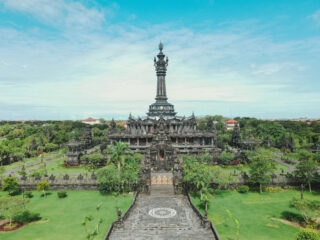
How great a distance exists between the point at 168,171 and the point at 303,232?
2684cm

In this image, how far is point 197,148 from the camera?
202ft

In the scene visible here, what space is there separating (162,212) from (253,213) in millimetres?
11473

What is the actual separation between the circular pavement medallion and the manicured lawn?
462cm

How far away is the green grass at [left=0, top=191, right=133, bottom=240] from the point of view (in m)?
23.0

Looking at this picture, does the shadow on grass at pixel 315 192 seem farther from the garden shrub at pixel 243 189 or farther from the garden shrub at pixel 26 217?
the garden shrub at pixel 26 217

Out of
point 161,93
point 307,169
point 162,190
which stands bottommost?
point 162,190

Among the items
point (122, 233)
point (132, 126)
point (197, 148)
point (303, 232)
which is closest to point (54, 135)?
point (132, 126)

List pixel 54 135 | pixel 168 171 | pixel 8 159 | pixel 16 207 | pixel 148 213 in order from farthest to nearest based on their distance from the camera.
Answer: pixel 54 135
pixel 8 159
pixel 168 171
pixel 148 213
pixel 16 207

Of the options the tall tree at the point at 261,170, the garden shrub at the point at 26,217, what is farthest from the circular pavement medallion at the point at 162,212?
the tall tree at the point at 261,170

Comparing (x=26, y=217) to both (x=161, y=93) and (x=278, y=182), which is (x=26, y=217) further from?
(x=161, y=93)

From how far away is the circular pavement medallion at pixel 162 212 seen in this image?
26.9 m

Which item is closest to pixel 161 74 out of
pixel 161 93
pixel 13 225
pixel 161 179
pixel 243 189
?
pixel 161 93

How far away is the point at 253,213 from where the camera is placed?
90.6 ft

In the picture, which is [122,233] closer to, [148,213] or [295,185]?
[148,213]
